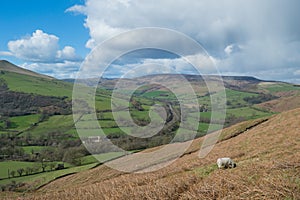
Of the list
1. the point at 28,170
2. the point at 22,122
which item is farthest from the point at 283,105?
the point at 22,122

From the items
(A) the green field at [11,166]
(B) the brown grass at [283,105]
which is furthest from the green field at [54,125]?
(B) the brown grass at [283,105]

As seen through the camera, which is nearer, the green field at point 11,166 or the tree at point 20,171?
the tree at point 20,171

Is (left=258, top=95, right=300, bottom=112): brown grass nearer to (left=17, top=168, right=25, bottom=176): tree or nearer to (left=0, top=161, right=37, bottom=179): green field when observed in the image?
(left=0, top=161, right=37, bottom=179): green field

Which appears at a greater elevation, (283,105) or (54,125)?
(283,105)

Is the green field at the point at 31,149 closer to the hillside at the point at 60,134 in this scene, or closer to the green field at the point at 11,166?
the hillside at the point at 60,134

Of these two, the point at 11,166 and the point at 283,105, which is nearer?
the point at 11,166

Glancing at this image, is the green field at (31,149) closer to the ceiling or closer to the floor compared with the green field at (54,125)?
closer to the floor

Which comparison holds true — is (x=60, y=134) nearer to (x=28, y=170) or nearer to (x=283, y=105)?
(x=28, y=170)

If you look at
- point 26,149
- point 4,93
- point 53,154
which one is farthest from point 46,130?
point 4,93

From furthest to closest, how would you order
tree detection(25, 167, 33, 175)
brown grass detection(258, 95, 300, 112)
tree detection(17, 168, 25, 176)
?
brown grass detection(258, 95, 300, 112) → tree detection(25, 167, 33, 175) → tree detection(17, 168, 25, 176)

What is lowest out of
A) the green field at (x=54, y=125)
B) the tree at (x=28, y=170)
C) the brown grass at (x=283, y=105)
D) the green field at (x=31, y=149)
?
the tree at (x=28, y=170)

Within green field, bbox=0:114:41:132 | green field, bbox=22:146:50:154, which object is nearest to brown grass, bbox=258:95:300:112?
green field, bbox=22:146:50:154

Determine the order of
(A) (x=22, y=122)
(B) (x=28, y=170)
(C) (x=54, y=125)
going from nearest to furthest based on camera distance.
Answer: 1. (B) (x=28, y=170)
2. (C) (x=54, y=125)
3. (A) (x=22, y=122)

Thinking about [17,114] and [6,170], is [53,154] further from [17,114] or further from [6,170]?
[17,114]
